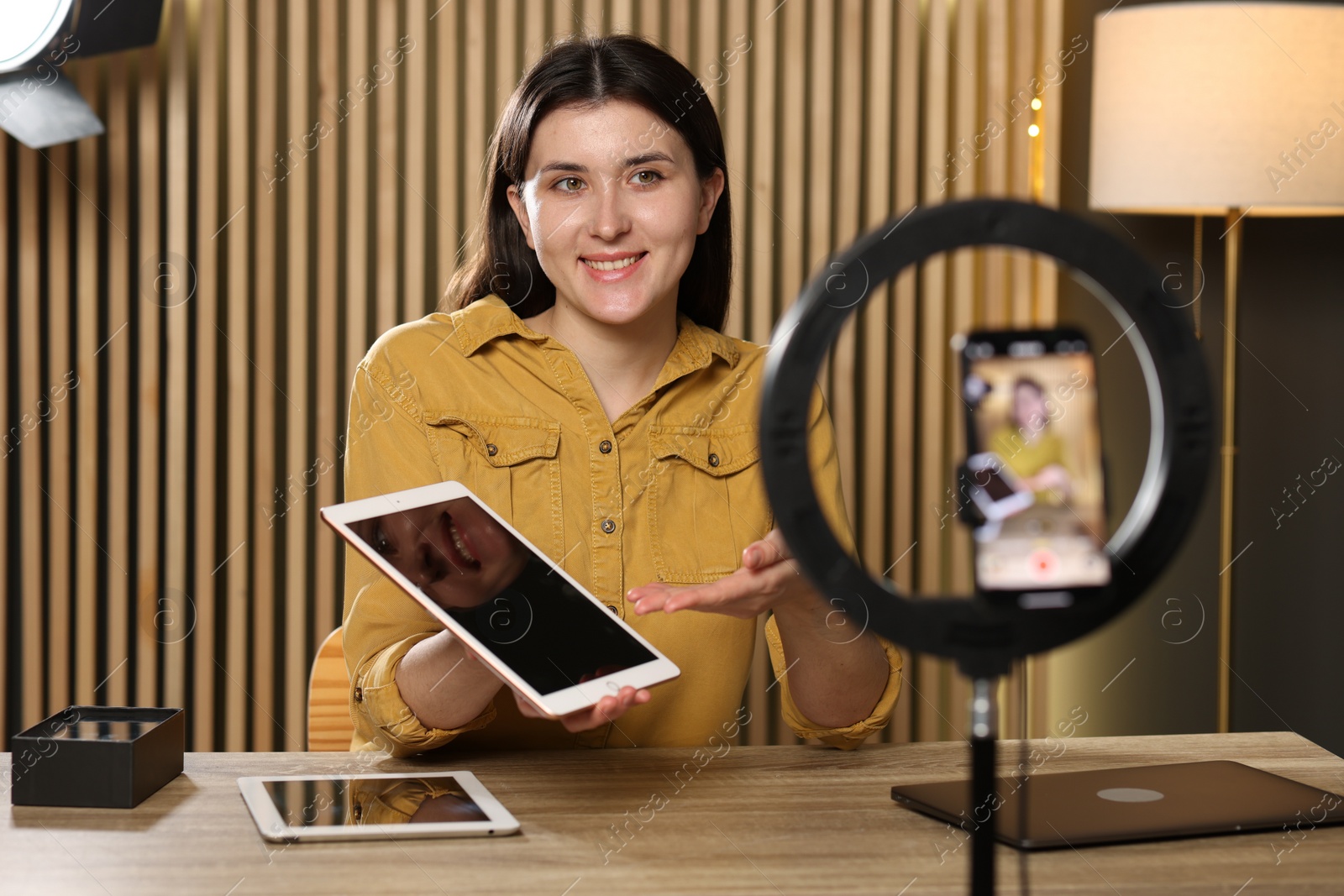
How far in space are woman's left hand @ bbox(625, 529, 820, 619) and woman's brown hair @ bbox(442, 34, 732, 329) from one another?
2.27ft

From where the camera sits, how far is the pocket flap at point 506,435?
1393mm

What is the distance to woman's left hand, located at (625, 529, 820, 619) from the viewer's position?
31.5 inches

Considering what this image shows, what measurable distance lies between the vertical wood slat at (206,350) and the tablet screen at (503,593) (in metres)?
1.80

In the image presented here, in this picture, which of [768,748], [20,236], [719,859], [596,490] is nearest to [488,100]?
[20,236]

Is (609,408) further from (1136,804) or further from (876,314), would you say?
(876,314)

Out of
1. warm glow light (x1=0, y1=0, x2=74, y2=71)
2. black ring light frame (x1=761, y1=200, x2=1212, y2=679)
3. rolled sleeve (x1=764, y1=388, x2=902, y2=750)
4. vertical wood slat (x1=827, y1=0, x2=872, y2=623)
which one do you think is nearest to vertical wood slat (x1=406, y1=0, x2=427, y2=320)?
warm glow light (x1=0, y1=0, x2=74, y2=71)

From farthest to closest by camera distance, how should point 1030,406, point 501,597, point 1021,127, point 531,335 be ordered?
point 1021,127
point 531,335
point 501,597
point 1030,406

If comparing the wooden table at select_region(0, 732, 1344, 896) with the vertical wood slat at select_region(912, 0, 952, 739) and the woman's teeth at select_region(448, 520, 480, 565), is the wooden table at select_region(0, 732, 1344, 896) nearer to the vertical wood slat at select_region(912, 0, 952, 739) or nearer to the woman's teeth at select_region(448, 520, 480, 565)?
the woman's teeth at select_region(448, 520, 480, 565)

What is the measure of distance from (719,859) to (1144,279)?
526mm

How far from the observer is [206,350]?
2604 mm

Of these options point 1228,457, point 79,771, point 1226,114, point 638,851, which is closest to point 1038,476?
point 638,851

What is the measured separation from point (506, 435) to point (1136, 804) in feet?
2.55

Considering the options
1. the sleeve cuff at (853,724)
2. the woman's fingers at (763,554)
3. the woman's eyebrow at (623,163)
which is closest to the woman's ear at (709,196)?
the woman's eyebrow at (623,163)

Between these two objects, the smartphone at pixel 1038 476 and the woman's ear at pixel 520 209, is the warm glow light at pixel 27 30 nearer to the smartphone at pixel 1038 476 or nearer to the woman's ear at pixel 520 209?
the woman's ear at pixel 520 209
